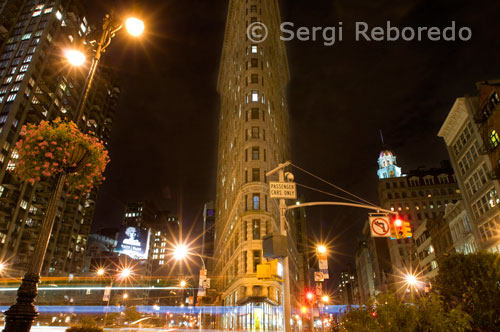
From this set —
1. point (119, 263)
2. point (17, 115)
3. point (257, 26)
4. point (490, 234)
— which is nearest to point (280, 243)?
point (490, 234)

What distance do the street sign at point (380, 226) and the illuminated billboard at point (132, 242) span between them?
88.5 metres

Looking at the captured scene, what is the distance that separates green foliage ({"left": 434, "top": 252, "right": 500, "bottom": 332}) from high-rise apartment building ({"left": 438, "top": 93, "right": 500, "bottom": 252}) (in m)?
21.0

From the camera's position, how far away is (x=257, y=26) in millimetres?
62969

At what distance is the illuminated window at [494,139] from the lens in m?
41.7

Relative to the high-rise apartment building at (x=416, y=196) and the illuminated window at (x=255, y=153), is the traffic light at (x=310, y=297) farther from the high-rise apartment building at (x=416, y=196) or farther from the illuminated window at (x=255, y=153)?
the high-rise apartment building at (x=416, y=196)

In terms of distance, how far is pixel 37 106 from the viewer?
7906 centimetres

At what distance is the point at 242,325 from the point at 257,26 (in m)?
55.9

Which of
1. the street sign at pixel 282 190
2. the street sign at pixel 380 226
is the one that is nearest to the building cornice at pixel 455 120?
the street sign at pixel 380 226

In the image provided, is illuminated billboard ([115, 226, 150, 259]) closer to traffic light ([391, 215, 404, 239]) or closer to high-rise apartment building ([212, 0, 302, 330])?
high-rise apartment building ([212, 0, 302, 330])

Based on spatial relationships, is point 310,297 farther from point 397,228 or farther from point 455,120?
point 455,120

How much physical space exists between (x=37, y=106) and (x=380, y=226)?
9101cm

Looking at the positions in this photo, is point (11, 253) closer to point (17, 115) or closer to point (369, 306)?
point (17, 115)

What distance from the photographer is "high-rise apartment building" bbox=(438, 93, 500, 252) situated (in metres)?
42.6

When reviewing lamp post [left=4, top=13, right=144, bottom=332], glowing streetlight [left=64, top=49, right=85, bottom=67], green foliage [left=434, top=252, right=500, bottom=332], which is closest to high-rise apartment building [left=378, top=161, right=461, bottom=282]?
green foliage [left=434, top=252, right=500, bottom=332]
